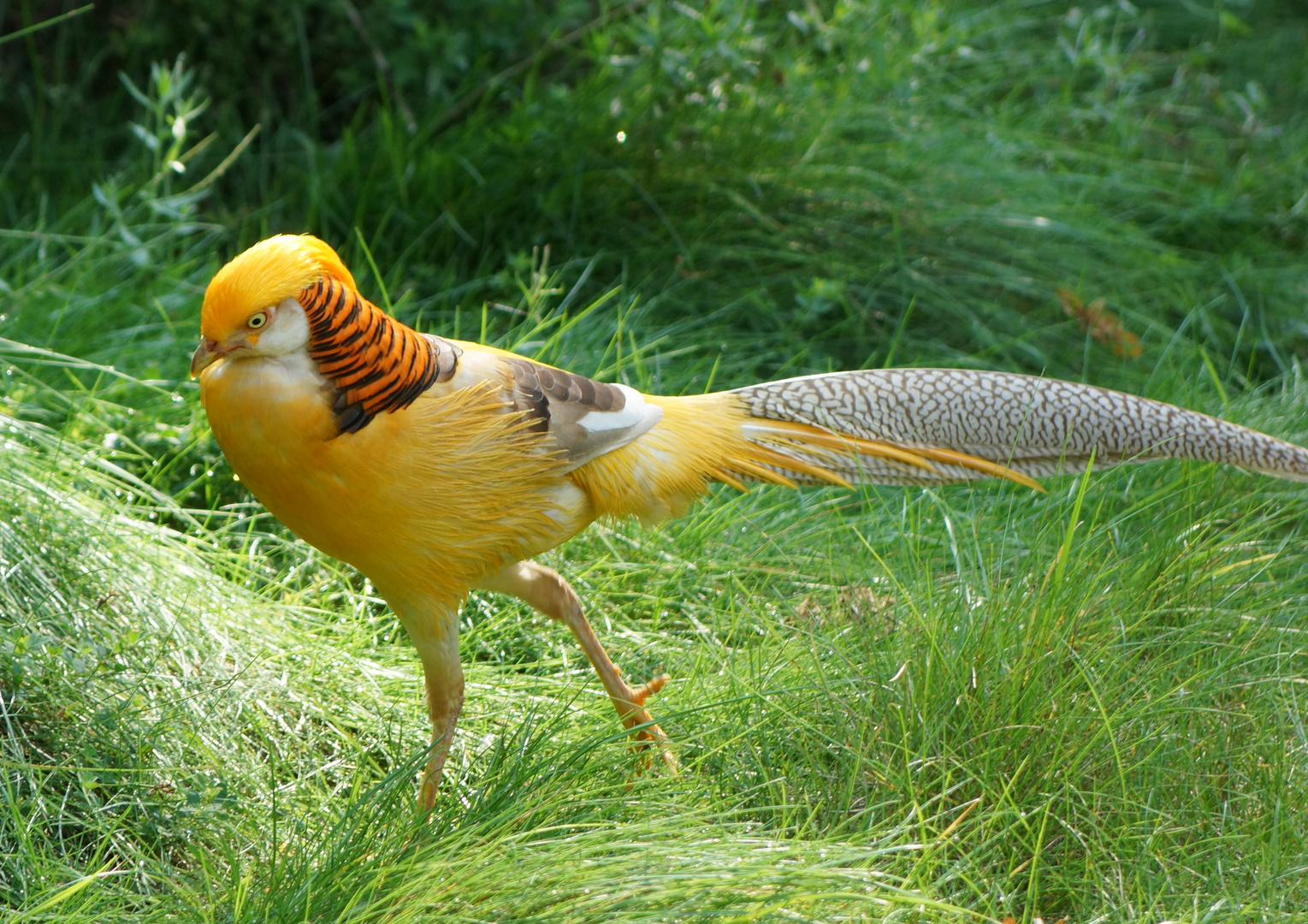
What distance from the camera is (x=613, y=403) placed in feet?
7.89

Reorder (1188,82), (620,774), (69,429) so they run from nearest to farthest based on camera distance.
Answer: (620,774)
(69,429)
(1188,82)

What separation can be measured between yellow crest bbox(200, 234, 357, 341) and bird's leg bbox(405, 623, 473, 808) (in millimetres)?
649

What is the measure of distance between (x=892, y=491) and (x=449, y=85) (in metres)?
2.46

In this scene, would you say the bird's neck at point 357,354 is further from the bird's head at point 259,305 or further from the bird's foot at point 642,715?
the bird's foot at point 642,715

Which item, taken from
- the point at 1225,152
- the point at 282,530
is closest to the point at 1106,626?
the point at 282,530

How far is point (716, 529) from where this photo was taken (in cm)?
304

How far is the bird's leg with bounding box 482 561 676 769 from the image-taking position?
7.91ft

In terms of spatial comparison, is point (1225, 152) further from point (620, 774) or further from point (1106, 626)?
point (620, 774)

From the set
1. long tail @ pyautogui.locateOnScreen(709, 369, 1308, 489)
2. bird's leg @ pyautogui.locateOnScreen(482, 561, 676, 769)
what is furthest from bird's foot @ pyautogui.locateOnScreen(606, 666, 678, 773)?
long tail @ pyautogui.locateOnScreen(709, 369, 1308, 489)

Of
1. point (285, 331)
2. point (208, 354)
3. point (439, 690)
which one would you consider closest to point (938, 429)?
point (439, 690)

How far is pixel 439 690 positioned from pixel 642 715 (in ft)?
1.34

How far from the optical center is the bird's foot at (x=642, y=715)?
7.54 ft

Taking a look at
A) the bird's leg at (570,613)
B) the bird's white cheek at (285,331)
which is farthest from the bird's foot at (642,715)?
the bird's white cheek at (285,331)

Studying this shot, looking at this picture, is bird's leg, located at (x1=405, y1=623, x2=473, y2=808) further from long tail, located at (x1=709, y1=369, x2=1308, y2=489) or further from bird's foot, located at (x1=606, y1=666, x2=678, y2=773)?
long tail, located at (x1=709, y1=369, x2=1308, y2=489)
